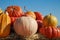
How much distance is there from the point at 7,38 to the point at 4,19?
0.39 meters

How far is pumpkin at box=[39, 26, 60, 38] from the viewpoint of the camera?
3654 millimetres

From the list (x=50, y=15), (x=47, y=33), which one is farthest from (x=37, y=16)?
(x=47, y=33)

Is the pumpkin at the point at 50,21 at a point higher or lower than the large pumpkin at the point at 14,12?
lower

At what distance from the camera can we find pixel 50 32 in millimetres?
3709

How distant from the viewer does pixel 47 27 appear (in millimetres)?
3777

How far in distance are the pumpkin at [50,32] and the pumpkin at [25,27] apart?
8.8 inches

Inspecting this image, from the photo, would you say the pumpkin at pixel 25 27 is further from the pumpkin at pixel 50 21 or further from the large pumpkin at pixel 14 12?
the large pumpkin at pixel 14 12

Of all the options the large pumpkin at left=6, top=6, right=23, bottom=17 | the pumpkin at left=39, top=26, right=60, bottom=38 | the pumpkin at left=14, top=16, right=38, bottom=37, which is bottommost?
the pumpkin at left=39, top=26, right=60, bottom=38

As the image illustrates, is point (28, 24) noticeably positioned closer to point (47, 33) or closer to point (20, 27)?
point (20, 27)

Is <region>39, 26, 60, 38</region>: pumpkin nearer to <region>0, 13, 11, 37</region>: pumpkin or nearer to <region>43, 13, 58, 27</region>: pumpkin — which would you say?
<region>43, 13, 58, 27</region>: pumpkin

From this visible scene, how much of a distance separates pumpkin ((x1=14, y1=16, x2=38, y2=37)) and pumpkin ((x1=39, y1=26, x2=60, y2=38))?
0.22 m

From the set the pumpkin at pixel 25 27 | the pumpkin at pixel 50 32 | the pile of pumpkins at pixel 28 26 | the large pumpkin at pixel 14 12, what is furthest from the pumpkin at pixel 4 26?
the pumpkin at pixel 50 32

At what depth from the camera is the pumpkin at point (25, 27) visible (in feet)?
11.3

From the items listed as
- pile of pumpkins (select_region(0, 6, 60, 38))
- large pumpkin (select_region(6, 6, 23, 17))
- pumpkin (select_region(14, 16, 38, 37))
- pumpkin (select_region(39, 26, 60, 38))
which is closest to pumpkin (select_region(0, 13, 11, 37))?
pile of pumpkins (select_region(0, 6, 60, 38))
